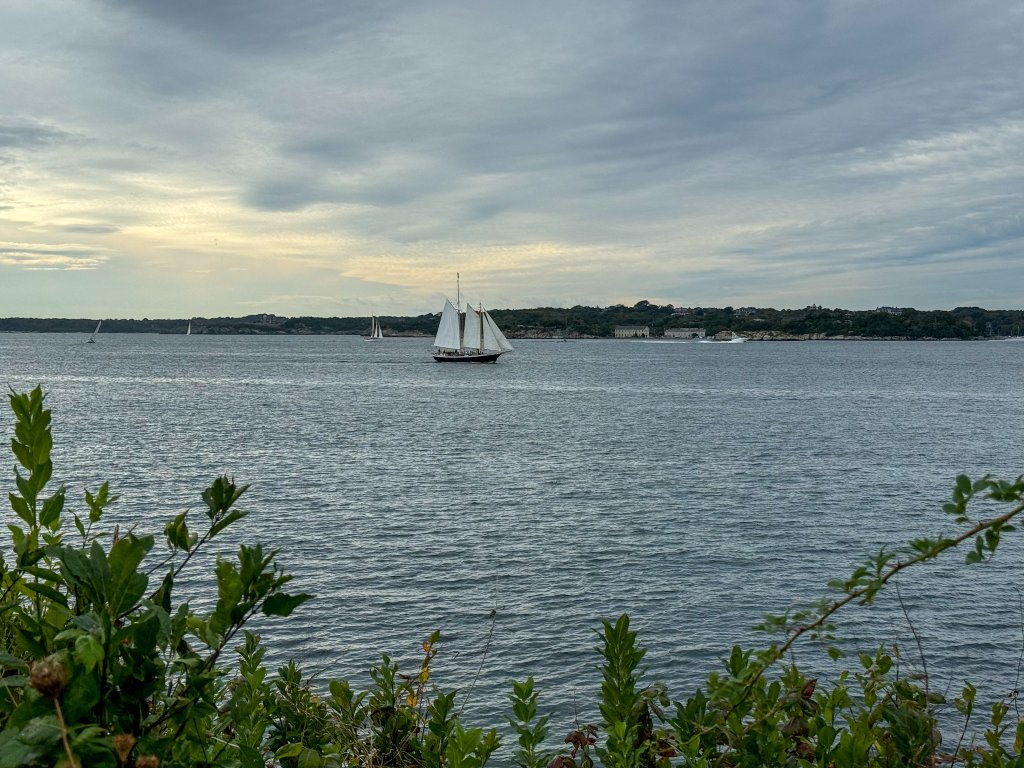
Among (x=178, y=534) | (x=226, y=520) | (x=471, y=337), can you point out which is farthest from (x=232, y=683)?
(x=471, y=337)

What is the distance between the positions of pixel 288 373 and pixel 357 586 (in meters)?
107

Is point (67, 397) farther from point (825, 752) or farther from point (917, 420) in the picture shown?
point (825, 752)

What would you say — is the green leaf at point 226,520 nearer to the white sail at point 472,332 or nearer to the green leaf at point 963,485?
the green leaf at point 963,485

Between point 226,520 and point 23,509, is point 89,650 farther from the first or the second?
point 23,509

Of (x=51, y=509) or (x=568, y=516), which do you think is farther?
(x=568, y=516)

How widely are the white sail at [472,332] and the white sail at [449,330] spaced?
4.39 ft

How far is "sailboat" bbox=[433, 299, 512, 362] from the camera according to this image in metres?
138

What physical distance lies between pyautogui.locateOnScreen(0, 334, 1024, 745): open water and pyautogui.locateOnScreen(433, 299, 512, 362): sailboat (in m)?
61.6

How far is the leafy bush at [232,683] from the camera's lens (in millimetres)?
1416

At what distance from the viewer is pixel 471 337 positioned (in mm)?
140250

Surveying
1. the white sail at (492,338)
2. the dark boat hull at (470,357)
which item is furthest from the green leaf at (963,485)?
the white sail at (492,338)

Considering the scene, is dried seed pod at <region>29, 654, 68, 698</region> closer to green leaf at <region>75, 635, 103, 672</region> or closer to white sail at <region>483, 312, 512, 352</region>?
green leaf at <region>75, 635, 103, 672</region>

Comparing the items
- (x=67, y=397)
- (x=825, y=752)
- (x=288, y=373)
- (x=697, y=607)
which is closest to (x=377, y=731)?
(x=825, y=752)

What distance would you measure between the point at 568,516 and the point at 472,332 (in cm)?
11127
